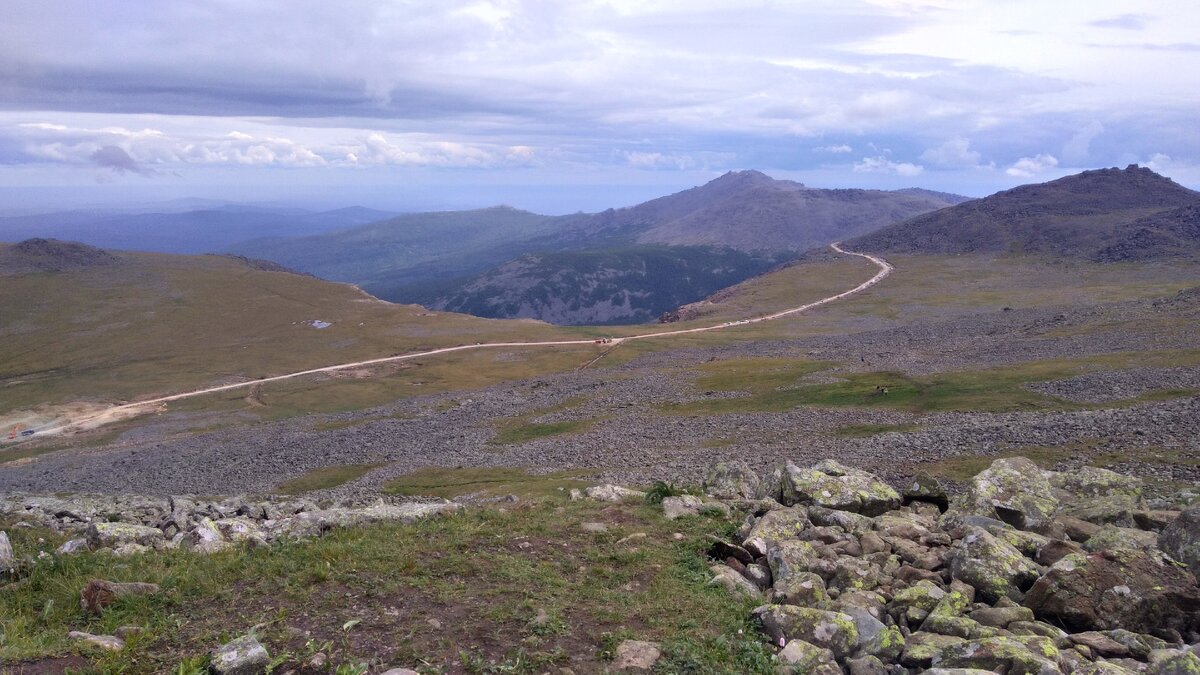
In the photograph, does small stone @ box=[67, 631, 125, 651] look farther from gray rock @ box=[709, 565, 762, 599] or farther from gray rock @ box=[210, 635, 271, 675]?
gray rock @ box=[709, 565, 762, 599]

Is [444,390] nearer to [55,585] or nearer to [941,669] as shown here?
[55,585]

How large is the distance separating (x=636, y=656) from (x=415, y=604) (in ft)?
→ 15.2

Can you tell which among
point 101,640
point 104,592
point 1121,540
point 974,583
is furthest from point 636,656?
point 1121,540

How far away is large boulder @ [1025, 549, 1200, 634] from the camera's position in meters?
12.9

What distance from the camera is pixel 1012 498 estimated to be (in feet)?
67.4

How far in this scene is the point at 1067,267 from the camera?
174875 mm

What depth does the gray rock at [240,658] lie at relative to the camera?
35.0ft

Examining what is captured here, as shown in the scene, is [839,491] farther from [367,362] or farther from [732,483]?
[367,362]

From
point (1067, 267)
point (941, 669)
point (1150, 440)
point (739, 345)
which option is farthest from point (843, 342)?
point (1067, 267)

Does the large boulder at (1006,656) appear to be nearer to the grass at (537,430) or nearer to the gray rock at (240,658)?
the gray rock at (240,658)

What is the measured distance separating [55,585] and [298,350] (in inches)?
4784

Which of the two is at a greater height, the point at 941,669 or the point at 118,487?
the point at 941,669

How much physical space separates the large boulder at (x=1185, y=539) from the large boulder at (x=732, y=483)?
1148 centimetres

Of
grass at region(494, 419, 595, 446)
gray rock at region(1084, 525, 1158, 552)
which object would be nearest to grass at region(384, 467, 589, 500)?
grass at region(494, 419, 595, 446)
